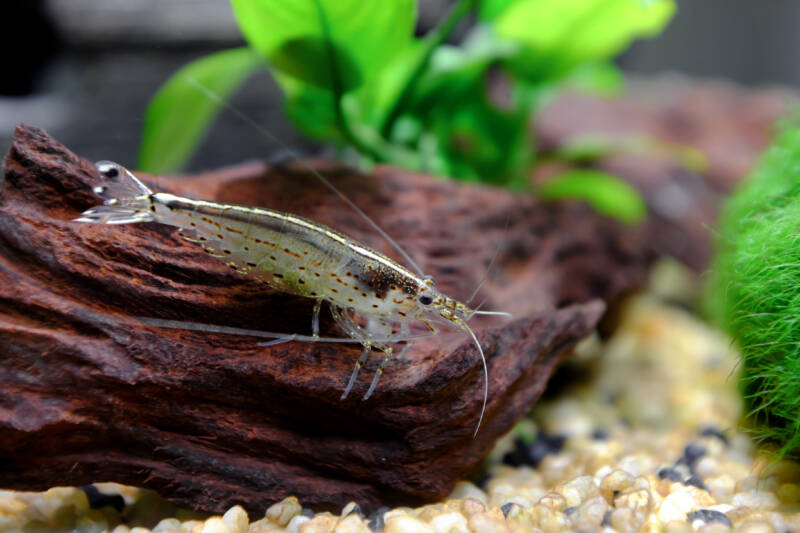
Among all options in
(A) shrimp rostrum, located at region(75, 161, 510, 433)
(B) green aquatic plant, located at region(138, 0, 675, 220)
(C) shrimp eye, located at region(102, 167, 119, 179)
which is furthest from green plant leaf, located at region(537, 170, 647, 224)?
(C) shrimp eye, located at region(102, 167, 119, 179)

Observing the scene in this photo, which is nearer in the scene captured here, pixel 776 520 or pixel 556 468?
pixel 776 520

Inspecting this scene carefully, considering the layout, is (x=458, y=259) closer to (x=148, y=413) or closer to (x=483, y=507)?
(x=483, y=507)

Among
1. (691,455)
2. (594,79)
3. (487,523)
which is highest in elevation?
(594,79)

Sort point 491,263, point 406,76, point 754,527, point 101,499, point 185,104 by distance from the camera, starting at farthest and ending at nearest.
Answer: point 406,76, point 185,104, point 491,263, point 101,499, point 754,527

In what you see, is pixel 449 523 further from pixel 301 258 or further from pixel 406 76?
pixel 406 76

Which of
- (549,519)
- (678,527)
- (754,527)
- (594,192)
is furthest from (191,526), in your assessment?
(594,192)

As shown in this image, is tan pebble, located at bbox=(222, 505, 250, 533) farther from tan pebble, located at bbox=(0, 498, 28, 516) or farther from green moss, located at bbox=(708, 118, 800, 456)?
green moss, located at bbox=(708, 118, 800, 456)
